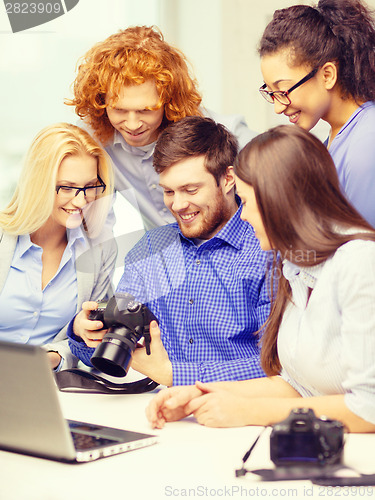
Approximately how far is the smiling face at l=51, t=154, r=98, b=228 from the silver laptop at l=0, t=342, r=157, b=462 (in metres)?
0.98

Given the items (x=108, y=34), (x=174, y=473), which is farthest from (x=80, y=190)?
(x=108, y=34)

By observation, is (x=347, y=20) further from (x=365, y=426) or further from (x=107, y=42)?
(x=365, y=426)

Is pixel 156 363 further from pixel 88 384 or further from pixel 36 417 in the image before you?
pixel 36 417

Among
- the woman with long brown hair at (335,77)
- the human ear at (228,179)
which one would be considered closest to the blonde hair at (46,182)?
the human ear at (228,179)

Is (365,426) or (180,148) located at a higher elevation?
(180,148)

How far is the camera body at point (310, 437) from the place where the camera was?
35.6 inches

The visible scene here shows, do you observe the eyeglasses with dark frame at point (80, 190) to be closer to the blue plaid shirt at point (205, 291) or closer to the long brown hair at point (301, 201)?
the blue plaid shirt at point (205, 291)

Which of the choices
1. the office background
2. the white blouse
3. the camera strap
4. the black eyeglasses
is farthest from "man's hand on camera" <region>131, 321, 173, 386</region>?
the office background

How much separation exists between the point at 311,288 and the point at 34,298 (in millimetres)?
992

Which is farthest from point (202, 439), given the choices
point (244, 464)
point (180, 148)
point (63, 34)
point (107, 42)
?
point (63, 34)

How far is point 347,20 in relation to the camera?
1.77 metres

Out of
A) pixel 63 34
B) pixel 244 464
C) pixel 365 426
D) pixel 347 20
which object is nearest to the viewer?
pixel 244 464

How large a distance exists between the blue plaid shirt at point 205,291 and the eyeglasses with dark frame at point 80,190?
21 cm

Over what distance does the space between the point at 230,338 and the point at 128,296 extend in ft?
1.53
